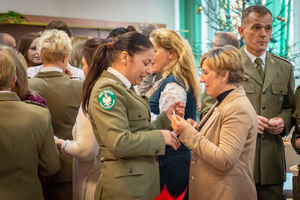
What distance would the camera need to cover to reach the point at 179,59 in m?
2.55

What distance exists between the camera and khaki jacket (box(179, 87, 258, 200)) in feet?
6.58

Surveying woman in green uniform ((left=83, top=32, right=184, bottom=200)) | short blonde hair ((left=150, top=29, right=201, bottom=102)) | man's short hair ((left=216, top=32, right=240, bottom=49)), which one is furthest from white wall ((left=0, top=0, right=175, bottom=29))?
woman in green uniform ((left=83, top=32, right=184, bottom=200))

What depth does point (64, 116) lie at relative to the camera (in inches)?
110

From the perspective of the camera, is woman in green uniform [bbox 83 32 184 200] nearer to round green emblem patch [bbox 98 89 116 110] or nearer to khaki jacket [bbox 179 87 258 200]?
round green emblem patch [bbox 98 89 116 110]

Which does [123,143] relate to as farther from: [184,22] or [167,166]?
[184,22]

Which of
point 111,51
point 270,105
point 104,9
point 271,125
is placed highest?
point 104,9

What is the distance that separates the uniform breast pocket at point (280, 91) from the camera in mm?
2712

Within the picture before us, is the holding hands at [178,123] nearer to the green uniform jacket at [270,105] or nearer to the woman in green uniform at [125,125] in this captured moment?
the woman in green uniform at [125,125]

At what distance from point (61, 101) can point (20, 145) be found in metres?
0.75

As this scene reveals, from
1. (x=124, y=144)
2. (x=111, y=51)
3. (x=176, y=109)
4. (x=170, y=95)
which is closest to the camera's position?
(x=124, y=144)

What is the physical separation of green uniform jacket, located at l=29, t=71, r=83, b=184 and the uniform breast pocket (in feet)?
4.51

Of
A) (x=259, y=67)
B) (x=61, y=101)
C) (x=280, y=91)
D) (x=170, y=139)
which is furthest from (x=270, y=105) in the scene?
(x=61, y=101)

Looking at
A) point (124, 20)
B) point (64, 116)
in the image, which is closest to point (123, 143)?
point (64, 116)

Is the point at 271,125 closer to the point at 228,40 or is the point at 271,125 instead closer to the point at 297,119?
the point at 297,119
